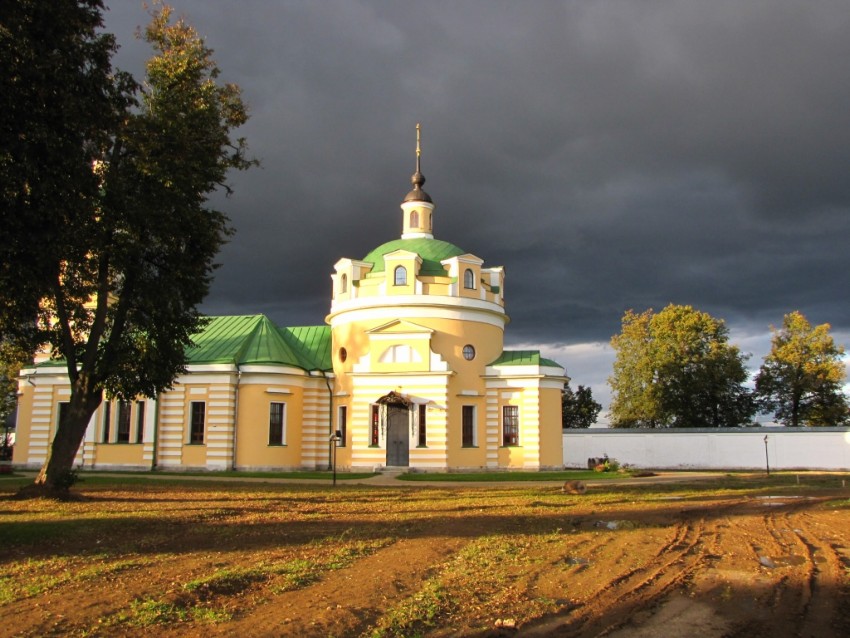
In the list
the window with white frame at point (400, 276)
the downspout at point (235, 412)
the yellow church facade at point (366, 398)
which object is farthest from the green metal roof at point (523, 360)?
the downspout at point (235, 412)

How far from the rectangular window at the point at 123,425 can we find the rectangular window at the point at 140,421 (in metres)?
0.52

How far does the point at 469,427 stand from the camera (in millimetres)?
35812

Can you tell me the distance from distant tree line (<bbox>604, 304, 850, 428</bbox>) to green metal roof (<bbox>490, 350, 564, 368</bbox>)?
16.6 metres

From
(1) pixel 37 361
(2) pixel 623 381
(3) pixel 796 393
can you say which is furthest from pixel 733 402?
(1) pixel 37 361

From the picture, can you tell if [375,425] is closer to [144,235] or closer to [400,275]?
[400,275]

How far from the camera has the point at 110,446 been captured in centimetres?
3531

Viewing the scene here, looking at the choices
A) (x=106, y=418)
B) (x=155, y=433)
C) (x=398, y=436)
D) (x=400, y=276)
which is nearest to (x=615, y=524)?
(x=398, y=436)

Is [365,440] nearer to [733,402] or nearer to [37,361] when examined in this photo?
[37,361]

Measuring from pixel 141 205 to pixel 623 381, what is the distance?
41.0 metres

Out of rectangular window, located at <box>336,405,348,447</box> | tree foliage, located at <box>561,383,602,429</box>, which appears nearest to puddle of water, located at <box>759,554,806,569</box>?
rectangular window, located at <box>336,405,348,447</box>

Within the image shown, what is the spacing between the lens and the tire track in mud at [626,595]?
7598 millimetres

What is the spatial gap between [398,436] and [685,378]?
79.4ft

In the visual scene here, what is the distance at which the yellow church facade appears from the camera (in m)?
34.5

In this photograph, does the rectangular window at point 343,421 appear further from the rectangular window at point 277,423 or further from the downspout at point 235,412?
the downspout at point 235,412
